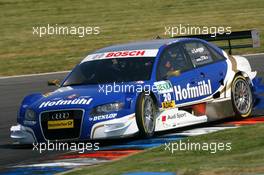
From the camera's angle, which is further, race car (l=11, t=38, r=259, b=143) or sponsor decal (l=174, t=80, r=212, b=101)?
sponsor decal (l=174, t=80, r=212, b=101)

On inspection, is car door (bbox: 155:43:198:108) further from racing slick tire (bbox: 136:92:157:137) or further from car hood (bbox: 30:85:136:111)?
car hood (bbox: 30:85:136:111)

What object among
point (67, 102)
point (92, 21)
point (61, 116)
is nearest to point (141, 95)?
point (67, 102)

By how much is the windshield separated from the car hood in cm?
49

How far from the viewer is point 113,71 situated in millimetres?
12617

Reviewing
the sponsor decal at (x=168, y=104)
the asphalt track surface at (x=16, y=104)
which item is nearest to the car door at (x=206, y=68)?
the sponsor decal at (x=168, y=104)

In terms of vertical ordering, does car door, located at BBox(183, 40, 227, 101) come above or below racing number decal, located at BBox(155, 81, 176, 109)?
above

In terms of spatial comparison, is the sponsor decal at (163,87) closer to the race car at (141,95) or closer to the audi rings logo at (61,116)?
the race car at (141,95)

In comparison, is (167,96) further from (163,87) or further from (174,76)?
(174,76)

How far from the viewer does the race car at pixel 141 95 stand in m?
11.6

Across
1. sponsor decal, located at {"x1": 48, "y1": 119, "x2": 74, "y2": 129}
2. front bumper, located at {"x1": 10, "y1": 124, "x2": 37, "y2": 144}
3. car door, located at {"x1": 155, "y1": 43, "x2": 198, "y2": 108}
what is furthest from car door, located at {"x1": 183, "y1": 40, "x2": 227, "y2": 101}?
front bumper, located at {"x1": 10, "y1": 124, "x2": 37, "y2": 144}

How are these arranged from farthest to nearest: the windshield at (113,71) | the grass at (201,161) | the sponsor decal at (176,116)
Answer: the windshield at (113,71) → the sponsor decal at (176,116) → the grass at (201,161)

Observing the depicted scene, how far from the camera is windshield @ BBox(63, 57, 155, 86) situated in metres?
12.4

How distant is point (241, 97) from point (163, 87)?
1.74 metres

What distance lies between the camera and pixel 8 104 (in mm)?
17391
